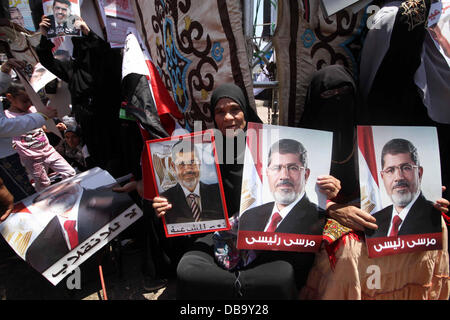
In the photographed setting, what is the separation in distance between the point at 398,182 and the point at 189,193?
1.04 m

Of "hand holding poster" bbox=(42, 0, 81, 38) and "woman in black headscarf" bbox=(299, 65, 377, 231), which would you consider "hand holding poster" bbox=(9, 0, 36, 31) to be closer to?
"hand holding poster" bbox=(42, 0, 81, 38)

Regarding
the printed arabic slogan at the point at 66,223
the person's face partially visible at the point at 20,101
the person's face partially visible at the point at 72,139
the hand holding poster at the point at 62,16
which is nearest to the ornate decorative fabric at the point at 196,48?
the hand holding poster at the point at 62,16

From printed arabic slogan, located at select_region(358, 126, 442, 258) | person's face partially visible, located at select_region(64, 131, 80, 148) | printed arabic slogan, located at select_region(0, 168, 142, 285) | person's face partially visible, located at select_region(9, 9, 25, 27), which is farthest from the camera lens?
person's face partially visible, located at select_region(64, 131, 80, 148)

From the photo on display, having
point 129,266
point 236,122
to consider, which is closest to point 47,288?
point 129,266

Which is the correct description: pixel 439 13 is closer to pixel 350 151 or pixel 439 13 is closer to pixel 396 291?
pixel 350 151

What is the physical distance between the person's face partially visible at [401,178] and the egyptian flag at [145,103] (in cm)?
126

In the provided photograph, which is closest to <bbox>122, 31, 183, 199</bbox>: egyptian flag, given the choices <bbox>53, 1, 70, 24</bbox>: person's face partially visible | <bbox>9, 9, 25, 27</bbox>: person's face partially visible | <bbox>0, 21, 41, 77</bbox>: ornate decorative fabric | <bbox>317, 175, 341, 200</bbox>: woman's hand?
<bbox>53, 1, 70, 24</bbox>: person's face partially visible

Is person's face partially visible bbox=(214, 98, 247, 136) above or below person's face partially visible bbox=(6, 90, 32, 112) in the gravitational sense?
below

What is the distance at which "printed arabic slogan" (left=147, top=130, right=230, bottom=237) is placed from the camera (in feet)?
4.24

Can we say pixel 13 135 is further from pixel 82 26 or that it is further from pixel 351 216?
pixel 351 216

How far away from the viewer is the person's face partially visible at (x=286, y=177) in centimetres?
123

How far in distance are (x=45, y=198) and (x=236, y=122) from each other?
1.32 metres

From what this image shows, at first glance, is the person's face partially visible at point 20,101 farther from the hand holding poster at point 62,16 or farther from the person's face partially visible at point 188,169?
the person's face partially visible at point 188,169

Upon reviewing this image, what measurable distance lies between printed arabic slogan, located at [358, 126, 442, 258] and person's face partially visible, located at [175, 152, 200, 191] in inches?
32.2
